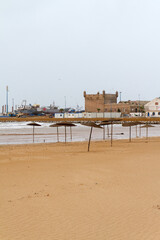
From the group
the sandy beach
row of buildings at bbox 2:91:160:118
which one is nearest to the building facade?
row of buildings at bbox 2:91:160:118

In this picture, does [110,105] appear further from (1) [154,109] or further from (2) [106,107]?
(1) [154,109]

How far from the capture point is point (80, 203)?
5.57 meters

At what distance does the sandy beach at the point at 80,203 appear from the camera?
4266 mm

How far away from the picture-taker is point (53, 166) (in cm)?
Answer: 968

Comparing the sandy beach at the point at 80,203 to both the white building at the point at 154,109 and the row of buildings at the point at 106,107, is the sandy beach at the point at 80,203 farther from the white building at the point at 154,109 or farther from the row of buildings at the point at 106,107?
the row of buildings at the point at 106,107

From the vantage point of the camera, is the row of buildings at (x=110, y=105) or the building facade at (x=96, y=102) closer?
the row of buildings at (x=110, y=105)

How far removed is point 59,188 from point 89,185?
78 centimetres

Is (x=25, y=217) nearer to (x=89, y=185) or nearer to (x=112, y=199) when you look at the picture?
(x=112, y=199)

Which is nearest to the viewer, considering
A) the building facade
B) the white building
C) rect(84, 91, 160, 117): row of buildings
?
the white building

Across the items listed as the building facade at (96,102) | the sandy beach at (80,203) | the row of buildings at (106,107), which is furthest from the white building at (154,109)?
the sandy beach at (80,203)

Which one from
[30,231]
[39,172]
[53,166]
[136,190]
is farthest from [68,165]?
[30,231]

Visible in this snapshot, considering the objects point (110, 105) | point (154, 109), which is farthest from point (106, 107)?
point (154, 109)

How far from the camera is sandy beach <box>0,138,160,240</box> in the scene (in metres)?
4.27

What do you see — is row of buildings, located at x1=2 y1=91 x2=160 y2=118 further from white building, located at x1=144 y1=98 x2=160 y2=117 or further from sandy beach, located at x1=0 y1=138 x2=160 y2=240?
sandy beach, located at x1=0 y1=138 x2=160 y2=240
